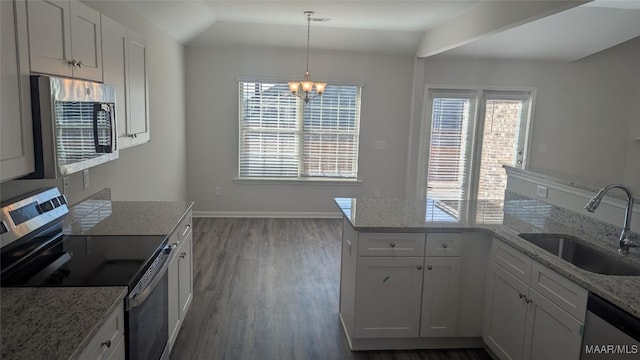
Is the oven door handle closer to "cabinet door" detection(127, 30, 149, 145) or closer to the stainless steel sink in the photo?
"cabinet door" detection(127, 30, 149, 145)

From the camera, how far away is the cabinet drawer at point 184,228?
293 cm

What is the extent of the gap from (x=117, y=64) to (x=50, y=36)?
2.89ft

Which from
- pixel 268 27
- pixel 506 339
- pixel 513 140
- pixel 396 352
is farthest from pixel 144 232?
pixel 513 140

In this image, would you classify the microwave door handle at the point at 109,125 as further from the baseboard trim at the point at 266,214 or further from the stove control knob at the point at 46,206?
the baseboard trim at the point at 266,214

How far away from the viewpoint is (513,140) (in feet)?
22.4

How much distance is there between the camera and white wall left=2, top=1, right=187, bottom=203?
3146 millimetres

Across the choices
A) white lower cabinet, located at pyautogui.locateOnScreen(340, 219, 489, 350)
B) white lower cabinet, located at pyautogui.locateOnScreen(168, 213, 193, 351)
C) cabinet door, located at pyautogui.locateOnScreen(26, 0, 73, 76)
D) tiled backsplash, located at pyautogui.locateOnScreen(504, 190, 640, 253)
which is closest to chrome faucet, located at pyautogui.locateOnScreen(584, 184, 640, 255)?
tiled backsplash, located at pyautogui.locateOnScreen(504, 190, 640, 253)

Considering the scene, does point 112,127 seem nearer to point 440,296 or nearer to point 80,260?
point 80,260

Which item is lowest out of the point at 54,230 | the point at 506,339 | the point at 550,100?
the point at 506,339

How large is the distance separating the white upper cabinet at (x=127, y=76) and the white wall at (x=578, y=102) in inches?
169

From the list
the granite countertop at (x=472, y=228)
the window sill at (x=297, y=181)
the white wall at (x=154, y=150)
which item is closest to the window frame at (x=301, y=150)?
the window sill at (x=297, y=181)

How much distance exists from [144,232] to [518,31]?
474 cm

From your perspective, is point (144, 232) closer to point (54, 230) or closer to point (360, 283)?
point (54, 230)

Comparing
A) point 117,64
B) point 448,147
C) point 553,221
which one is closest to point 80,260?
point 117,64
